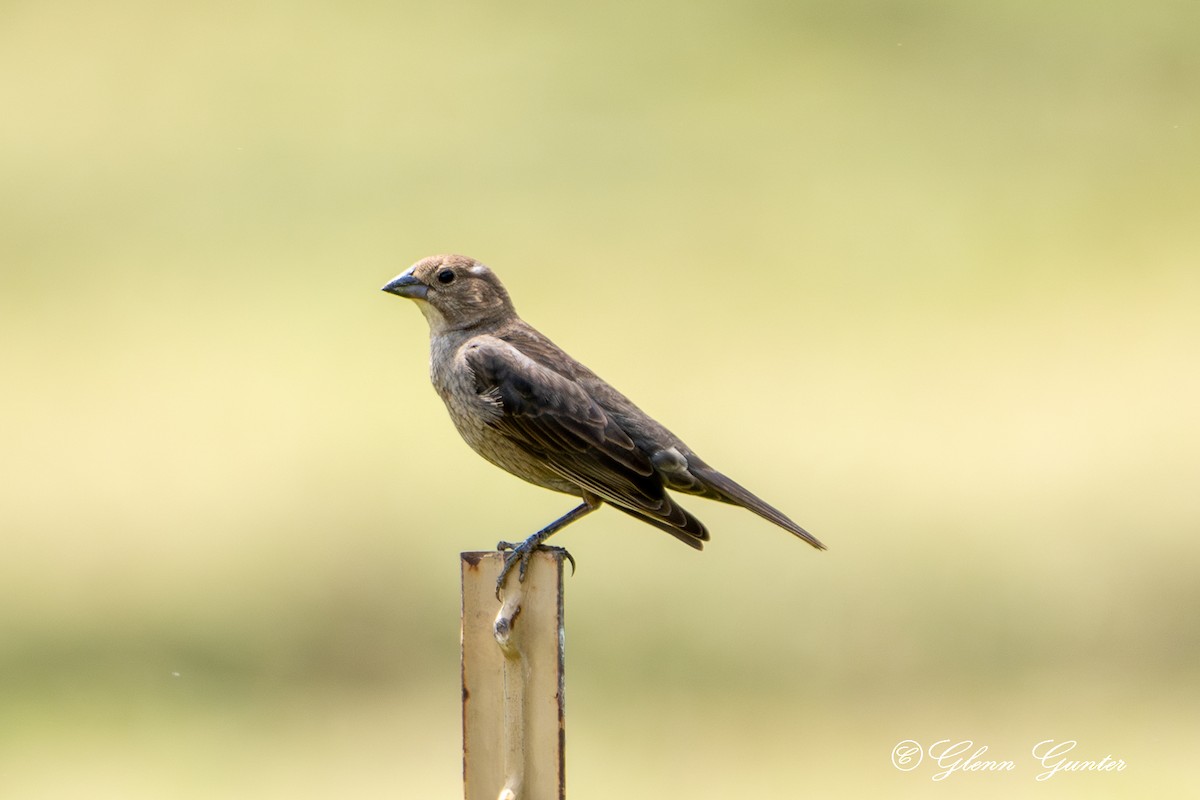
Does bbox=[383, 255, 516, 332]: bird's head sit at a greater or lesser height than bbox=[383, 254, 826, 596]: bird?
greater

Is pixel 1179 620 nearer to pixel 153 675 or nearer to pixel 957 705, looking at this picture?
pixel 957 705

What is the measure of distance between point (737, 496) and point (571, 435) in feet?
2.42

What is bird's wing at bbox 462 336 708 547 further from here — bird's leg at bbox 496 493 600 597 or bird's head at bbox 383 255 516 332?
bird's head at bbox 383 255 516 332

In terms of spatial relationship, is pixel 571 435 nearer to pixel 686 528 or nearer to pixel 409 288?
pixel 686 528

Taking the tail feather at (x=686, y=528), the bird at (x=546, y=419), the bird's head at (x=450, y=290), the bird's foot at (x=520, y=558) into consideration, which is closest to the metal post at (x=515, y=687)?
the bird's foot at (x=520, y=558)

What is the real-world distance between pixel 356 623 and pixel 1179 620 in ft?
22.4

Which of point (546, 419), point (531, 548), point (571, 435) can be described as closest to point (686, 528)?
point (571, 435)

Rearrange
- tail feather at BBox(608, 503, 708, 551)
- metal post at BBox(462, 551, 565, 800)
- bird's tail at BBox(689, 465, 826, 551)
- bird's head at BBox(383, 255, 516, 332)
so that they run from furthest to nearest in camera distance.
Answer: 1. bird's head at BBox(383, 255, 516, 332)
2. bird's tail at BBox(689, 465, 826, 551)
3. tail feather at BBox(608, 503, 708, 551)
4. metal post at BBox(462, 551, 565, 800)

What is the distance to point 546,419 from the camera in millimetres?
6836

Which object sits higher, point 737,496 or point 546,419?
point 546,419

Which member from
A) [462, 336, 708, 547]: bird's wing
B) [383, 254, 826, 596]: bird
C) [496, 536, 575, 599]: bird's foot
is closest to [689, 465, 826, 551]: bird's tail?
[383, 254, 826, 596]: bird

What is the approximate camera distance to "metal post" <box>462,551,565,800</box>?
200 inches

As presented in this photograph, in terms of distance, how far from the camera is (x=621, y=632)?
45.8ft

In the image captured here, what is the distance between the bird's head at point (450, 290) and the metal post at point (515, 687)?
7.99 feet
